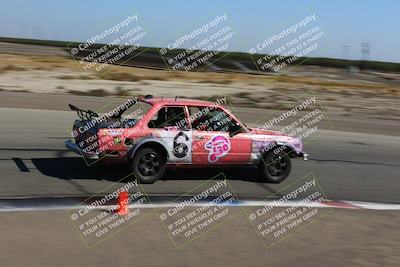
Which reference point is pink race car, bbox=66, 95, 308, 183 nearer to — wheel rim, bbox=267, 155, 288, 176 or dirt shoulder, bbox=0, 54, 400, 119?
wheel rim, bbox=267, 155, 288, 176

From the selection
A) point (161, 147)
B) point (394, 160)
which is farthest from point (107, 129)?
point (394, 160)

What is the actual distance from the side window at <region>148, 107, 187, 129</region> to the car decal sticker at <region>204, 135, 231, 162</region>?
0.58 metres

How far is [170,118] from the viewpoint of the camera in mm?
9820

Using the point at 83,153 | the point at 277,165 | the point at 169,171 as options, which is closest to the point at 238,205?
the point at 277,165

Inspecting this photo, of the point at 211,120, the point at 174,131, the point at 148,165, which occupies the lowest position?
the point at 148,165

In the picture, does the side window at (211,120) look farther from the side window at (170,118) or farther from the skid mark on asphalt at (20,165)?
the skid mark on asphalt at (20,165)

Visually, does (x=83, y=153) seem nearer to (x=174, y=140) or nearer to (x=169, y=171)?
(x=174, y=140)

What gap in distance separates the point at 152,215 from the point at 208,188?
2.29 meters

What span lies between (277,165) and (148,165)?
2645 mm

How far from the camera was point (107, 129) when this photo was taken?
9188 mm

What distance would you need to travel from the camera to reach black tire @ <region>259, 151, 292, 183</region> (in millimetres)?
10477

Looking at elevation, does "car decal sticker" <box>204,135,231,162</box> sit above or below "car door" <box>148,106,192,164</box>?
below

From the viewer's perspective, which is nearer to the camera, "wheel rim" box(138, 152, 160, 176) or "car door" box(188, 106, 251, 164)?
"wheel rim" box(138, 152, 160, 176)

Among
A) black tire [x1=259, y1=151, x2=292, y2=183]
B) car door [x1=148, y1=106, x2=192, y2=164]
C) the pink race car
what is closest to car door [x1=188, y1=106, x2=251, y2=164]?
the pink race car
